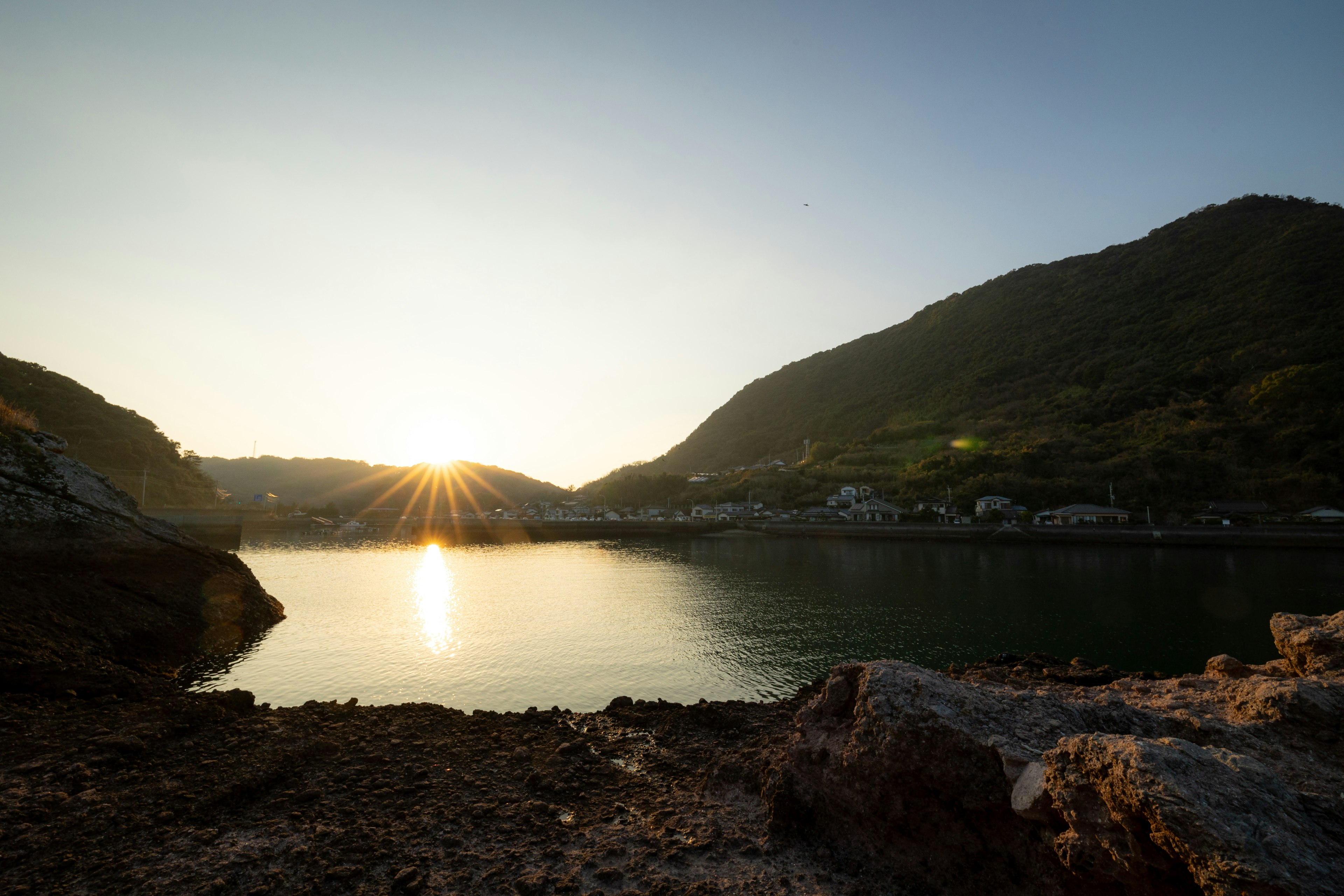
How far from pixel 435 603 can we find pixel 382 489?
14611cm

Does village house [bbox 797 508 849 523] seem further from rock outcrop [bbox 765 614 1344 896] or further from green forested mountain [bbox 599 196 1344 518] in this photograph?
rock outcrop [bbox 765 614 1344 896]

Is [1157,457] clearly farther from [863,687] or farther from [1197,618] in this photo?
[863,687]

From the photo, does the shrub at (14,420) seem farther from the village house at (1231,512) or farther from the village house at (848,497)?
the village house at (1231,512)

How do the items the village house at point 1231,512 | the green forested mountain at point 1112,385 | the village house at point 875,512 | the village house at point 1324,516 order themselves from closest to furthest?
the village house at point 1324,516, the village house at point 1231,512, the green forested mountain at point 1112,385, the village house at point 875,512

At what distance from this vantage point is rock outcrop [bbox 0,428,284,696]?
10688 mm

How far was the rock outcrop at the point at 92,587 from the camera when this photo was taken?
10.7 metres

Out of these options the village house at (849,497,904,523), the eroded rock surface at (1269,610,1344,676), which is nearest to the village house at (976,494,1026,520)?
the village house at (849,497,904,523)

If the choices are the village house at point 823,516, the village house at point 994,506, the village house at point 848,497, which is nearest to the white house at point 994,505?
the village house at point 994,506

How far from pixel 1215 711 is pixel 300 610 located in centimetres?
2682

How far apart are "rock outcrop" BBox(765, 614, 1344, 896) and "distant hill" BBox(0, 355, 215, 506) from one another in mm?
68980

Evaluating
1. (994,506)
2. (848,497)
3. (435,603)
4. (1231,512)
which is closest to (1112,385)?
(1231,512)

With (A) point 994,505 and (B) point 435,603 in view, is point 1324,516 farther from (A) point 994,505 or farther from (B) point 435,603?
(B) point 435,603

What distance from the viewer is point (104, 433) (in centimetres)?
5581

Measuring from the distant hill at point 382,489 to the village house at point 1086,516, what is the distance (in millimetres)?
95762
